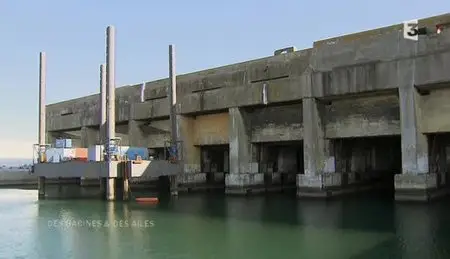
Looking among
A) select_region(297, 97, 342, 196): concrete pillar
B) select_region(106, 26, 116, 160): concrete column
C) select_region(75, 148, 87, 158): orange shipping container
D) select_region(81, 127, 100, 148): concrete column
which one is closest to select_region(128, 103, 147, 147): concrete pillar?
select_region(81, 127, 100, 148): concrete column

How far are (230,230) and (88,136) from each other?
38.0 meters

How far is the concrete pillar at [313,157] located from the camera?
33.5m

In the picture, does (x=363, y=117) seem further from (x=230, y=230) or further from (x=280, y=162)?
(x=230, y=230)

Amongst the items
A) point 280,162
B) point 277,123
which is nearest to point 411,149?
point 277,123

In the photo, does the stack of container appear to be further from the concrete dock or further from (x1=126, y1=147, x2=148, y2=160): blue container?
the concrete dock

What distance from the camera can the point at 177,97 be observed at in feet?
142

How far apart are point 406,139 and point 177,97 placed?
69.8ft

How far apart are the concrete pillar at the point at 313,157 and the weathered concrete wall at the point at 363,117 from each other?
42.8 inches

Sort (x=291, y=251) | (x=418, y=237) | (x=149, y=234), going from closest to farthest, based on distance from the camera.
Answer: (x=291, y=251)
(x=418, y=237)
(x=149, y=234)

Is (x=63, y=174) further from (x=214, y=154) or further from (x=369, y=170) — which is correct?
(x=369, y=170)

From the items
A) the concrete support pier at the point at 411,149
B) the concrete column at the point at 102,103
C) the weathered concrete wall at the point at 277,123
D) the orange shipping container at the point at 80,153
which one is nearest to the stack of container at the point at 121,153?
the concrete column at the point at 102,103

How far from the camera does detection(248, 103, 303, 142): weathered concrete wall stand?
37.0 meters

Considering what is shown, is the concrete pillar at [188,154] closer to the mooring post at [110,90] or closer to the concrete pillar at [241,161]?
the concrete pillar at [241,161]

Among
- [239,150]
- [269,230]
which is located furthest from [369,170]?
[269,230]
